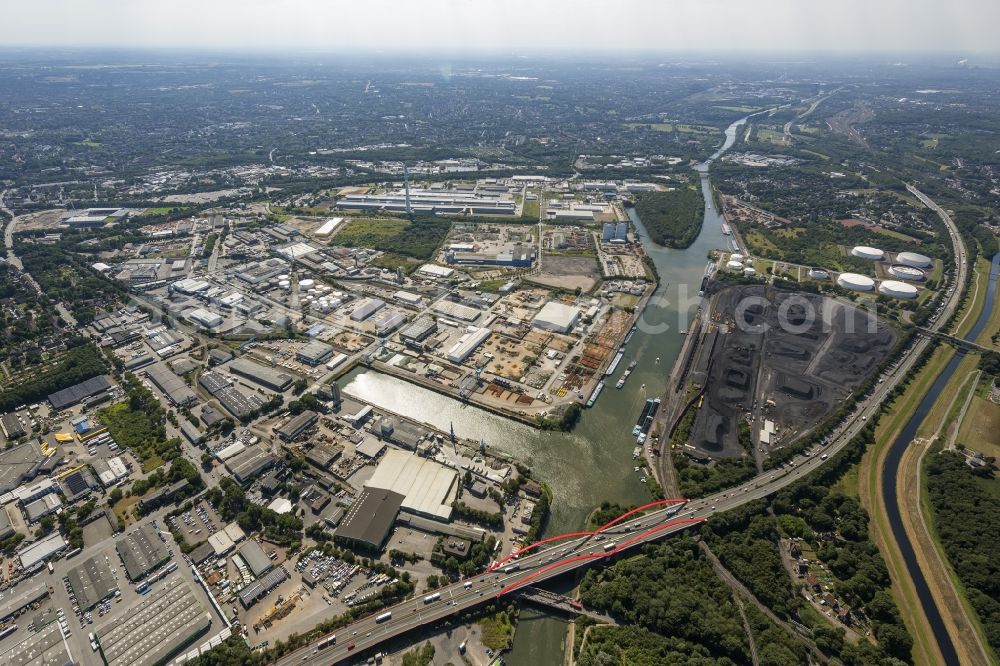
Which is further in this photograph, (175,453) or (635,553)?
(175,453)

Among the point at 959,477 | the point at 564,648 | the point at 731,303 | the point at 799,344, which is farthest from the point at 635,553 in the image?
the point at 731,303

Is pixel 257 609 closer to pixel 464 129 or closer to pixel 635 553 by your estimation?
pixel 635 553

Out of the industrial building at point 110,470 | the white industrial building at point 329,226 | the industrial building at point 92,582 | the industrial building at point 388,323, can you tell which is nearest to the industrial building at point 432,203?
the white industrial building at point 329,226

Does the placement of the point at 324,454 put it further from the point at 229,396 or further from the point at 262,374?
the point at 262,374

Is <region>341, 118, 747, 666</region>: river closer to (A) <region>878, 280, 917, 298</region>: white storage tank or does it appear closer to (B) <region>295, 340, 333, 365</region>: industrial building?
(B) <region>295, 340, 333, 365</region>: industrial building

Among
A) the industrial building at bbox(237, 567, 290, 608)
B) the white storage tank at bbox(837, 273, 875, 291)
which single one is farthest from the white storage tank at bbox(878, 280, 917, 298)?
the industrial building at bbox(237, 567, 290, 608)

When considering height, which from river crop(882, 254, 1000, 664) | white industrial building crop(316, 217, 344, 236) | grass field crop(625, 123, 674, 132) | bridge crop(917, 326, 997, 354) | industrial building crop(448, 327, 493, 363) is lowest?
river crop(882, 254, 1000, 664)
